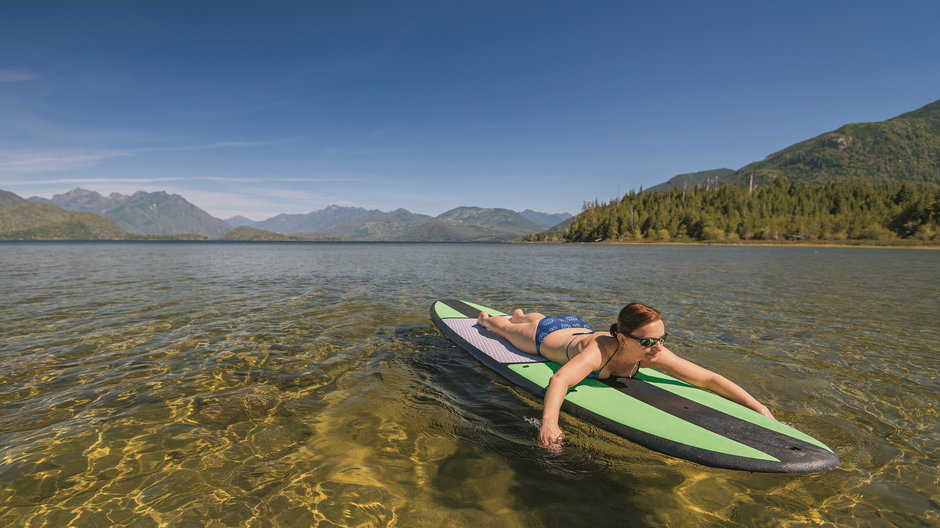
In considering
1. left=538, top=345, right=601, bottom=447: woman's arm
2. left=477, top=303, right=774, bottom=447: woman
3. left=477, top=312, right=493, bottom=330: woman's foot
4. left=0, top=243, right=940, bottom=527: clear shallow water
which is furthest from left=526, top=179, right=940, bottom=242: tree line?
left=538, top=345, right=601, bottom=447: woman's arm

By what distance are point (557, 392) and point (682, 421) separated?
A: 5.81 ft

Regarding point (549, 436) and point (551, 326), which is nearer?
point (549, 436)

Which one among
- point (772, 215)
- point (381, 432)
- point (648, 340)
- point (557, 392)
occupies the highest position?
point (772, 215)

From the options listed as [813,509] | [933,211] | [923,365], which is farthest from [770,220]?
[813,509]

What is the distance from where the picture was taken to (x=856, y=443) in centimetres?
561

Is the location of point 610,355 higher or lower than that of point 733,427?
higher

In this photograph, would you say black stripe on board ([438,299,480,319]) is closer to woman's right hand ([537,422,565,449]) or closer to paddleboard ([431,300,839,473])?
paddleboard ([431,300,839,473])

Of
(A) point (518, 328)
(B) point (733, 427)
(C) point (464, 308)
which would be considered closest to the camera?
(B) point (733, 427)

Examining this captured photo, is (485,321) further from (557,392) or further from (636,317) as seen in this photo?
(636,317)

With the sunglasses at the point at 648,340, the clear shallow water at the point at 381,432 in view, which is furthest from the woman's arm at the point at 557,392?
the sunglasses at the point at 648,340

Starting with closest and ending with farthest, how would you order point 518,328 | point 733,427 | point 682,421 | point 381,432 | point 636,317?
point 733,427 → point 682,421 → point 636,317 → point 381,432 → point 518,328

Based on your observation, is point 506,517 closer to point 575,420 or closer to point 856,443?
point 575,420

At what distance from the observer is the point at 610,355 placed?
6332 millimetres

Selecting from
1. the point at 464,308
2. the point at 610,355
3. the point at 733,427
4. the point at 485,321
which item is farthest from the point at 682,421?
the point at 464,308
